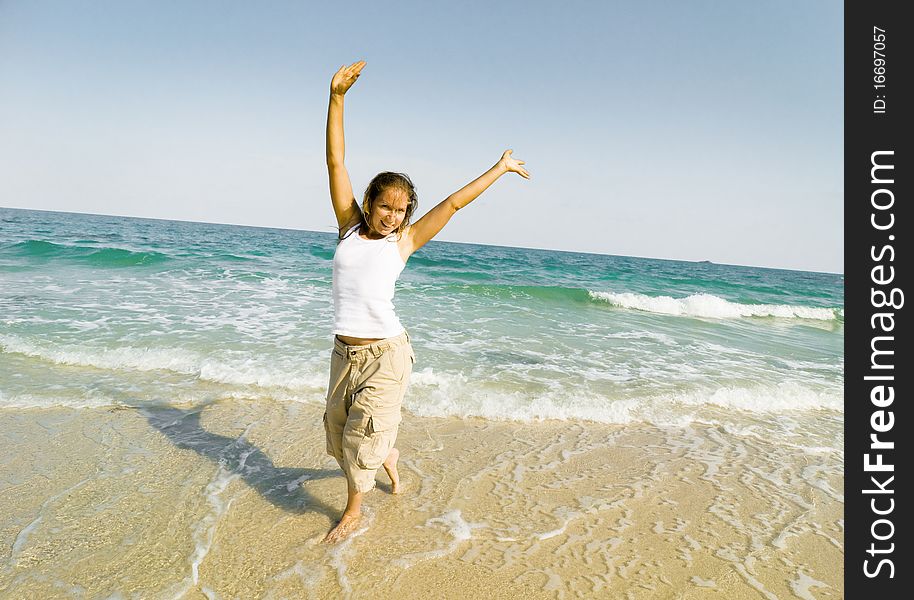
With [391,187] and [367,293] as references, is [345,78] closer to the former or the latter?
[391,187]

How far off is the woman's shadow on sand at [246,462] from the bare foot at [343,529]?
0.62 feet

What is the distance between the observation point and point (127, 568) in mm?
2521

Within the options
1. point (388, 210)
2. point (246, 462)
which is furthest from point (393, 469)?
point (388, 210)

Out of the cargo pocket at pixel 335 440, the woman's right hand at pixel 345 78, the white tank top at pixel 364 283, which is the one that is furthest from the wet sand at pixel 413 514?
the woman's right hand at pixel 345 78

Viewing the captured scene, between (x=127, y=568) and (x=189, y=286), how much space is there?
12356 millimetres

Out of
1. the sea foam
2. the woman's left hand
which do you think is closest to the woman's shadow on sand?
the woman's left hand

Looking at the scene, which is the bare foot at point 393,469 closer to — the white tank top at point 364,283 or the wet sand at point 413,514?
the wet sand at point 413,514

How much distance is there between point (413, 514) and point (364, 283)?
153 cm

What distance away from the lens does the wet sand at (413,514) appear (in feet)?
8.32

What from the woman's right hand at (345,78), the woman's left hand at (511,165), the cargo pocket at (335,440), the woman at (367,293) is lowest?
the cargo pocket at (335,440)

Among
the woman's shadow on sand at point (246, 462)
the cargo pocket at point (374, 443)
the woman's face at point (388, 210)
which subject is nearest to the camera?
the woman's face at point (388, 210)

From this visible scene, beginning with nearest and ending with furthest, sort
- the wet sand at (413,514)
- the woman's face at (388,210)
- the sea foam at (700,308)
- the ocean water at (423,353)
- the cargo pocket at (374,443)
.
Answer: the wet sand at (413,514) < the woman's face at (388,210) < the cargo pocket at (374,443) < the ocean water at (423,353) < the sea foam at (700,308)

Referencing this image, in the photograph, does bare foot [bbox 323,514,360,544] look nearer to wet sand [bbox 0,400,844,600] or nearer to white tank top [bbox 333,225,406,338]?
wet sand [bbox 0,400,844,600]
